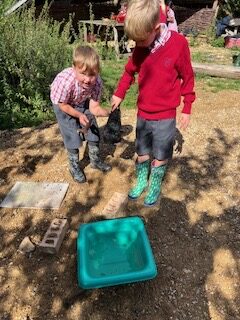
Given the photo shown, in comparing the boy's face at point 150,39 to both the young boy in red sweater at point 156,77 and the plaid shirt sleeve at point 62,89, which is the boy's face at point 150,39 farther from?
the plaid shirt sleeve at point 62,89

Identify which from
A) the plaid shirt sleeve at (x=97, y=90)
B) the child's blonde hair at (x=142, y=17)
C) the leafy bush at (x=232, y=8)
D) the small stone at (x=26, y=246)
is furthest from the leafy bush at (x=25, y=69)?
the leafy bush at (x=232, y=8)

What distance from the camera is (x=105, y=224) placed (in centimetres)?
262

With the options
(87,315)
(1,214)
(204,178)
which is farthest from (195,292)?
(1,214)

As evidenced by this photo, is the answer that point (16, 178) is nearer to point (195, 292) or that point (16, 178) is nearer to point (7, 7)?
point (195, 292)

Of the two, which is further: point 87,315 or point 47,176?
point 47,176

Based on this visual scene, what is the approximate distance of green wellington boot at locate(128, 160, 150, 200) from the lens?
10.6 ft

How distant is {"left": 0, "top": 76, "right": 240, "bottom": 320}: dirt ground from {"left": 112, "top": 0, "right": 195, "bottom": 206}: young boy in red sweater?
558 millimetres

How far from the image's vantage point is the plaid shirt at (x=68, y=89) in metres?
2.86

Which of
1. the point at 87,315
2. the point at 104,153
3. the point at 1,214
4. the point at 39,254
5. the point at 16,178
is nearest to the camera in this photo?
the point at 87,315

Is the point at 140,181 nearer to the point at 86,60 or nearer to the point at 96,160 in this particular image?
the point at 96,160

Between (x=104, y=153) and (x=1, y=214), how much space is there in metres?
1.38

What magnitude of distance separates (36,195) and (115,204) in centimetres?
82

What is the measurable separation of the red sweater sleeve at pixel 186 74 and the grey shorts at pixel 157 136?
19 cm

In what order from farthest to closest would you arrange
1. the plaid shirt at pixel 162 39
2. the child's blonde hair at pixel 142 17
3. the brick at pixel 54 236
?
1. the brick at pixel 54 236
2. the plaid shirt at pixel 162 39
3. the child's blonde hair at pixel 142 17
